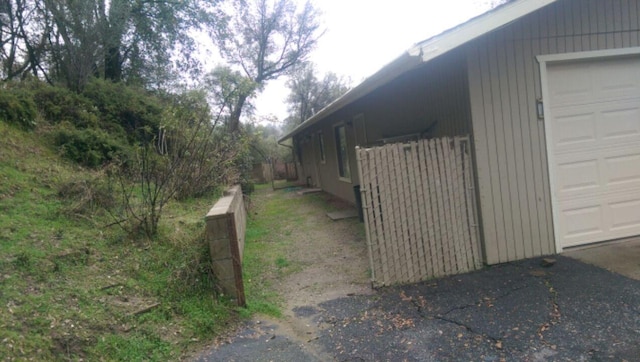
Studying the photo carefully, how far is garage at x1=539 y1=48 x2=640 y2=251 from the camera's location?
4914 millimetres

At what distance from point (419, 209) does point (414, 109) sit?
2.44 m

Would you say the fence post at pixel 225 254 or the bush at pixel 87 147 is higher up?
the bush at pixel 87 147

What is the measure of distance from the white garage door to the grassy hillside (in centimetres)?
420

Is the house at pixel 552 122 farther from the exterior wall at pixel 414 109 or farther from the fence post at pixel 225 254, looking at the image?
the fence post at pixel 225 254

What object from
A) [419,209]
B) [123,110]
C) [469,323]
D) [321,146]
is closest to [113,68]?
[123,110]

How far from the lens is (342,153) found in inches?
460

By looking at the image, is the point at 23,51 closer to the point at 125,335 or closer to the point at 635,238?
the point at 125,335

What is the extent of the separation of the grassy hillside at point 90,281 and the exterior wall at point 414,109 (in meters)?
3.46

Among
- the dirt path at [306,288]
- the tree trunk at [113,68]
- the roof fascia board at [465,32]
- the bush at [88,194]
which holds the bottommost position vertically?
the dirt path at [306,288]

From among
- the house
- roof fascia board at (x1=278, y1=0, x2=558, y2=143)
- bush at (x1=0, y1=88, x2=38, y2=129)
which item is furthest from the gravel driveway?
bush at (x1=0, y1=88, x2=38, y2=129)

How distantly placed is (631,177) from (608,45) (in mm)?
1661

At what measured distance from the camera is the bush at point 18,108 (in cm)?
774

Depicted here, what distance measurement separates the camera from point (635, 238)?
5.16 meters

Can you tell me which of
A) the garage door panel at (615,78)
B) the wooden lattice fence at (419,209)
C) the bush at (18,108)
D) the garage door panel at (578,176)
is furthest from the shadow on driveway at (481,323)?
the bush at (18,108)
